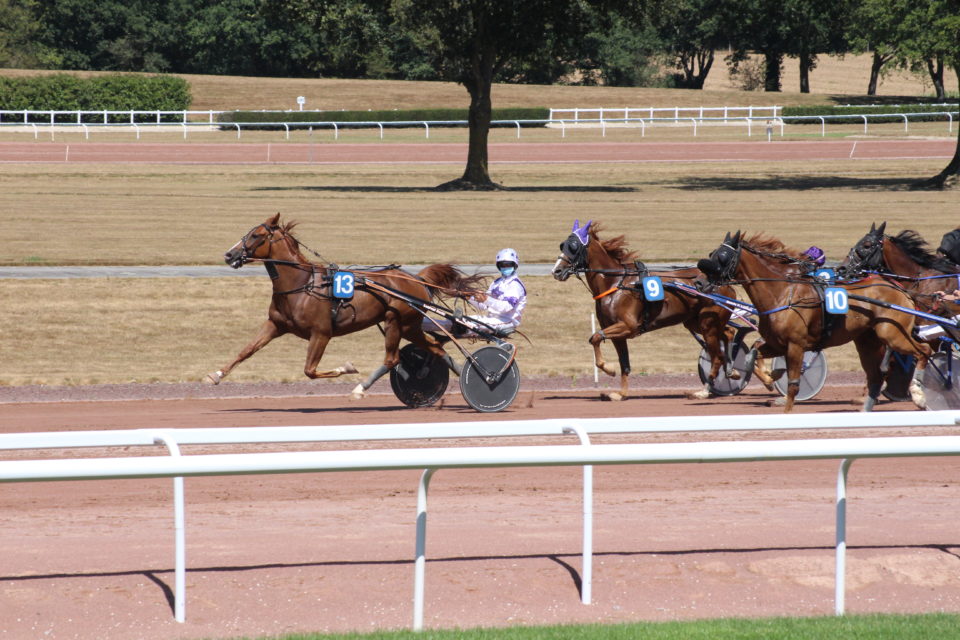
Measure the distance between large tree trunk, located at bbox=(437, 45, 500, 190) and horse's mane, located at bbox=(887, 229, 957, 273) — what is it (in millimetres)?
23264

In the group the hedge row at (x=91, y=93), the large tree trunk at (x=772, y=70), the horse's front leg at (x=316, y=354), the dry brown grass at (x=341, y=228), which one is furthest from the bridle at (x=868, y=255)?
the large tree trunk at (x=772, y=70)

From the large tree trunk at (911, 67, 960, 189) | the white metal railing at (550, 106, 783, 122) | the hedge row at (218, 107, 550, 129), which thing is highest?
the white metal railing at (550, 106, 783, 122)

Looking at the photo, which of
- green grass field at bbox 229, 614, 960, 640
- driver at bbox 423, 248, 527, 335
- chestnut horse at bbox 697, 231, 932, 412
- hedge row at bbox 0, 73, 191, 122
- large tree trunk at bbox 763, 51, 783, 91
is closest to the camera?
green grass field at bbox 229, 614, 960, 640

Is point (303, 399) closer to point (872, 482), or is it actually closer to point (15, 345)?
point (15, 345)

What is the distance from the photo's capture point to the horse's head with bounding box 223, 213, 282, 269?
12734 mm

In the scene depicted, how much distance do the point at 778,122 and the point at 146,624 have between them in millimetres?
50596

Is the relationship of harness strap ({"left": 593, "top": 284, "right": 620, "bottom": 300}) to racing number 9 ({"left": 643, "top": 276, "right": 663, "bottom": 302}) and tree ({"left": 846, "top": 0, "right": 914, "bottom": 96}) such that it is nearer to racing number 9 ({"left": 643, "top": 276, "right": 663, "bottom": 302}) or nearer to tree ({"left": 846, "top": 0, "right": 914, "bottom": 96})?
racing number 9 ({"left": 643, "top": 276, "right": 663, "bottom": 302})

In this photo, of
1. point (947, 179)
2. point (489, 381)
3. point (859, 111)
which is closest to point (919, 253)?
point (489, 381)

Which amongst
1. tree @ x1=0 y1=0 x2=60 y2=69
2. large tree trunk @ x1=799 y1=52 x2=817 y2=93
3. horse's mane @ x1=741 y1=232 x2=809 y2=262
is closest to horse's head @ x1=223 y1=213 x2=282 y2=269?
horse's mane @ x1=741 y1=232 x2=809 y2=262

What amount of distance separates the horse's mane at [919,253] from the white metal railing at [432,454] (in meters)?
7.03

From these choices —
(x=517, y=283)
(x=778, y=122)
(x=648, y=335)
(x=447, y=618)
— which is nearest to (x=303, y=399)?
(x=517, y=283)

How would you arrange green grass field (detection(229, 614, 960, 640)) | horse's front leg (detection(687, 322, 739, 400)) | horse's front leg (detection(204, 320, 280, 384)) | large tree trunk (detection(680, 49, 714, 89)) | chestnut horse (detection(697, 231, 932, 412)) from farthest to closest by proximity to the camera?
large tree trunk (detection(680, 49, 714, 89)), horse's front leg (detection(687, 322, 739, 400)), horse's front leg (detection(204, 320, 280, 384)), chestnut horse (detection(697, 231, 932, 412)), green grass field (detection(229, 614, 960, 640))

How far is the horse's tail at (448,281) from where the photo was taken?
528 inches

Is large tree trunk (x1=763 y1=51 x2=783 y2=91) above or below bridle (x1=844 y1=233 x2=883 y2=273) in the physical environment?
above
